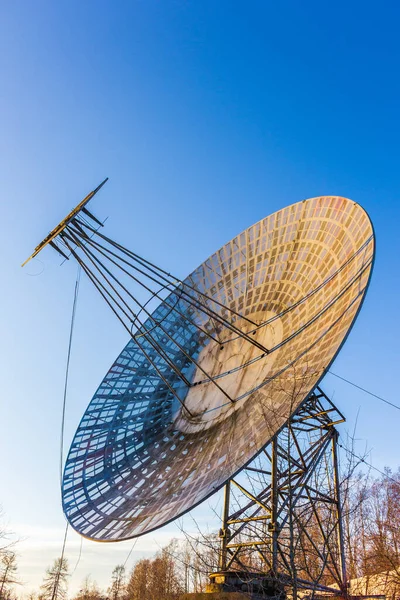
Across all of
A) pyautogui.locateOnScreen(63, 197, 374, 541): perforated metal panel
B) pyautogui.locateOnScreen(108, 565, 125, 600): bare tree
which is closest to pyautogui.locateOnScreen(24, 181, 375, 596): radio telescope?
pyautogui.locateOnScreen(63, 197, 374, 541): perforated metal panel

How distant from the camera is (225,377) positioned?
68.2 feet

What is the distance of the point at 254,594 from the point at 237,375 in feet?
26.2

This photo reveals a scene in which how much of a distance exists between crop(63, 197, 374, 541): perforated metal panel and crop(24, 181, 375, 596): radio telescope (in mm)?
56

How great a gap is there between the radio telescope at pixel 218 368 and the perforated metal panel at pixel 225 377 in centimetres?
6

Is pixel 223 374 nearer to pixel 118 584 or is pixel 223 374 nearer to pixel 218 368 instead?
pixel 218 368

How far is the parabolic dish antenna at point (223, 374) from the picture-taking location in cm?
1449

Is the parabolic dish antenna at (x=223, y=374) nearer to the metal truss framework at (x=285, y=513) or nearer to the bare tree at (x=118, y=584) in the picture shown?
the metal truss framework at (x=285, y=513)

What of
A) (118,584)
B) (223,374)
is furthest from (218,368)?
(118,584)

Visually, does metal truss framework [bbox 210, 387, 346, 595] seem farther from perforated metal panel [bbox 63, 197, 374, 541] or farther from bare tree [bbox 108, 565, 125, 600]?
bare tree [bbox 108, 565, 125, 600]

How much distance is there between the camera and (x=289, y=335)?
17.9 m

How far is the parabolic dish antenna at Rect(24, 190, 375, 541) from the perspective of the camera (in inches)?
571

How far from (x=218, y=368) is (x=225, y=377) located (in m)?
1.07

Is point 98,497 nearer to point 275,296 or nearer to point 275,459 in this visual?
point 275,459

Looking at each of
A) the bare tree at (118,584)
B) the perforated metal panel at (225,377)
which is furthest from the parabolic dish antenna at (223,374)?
the bare tree at (118,584)
